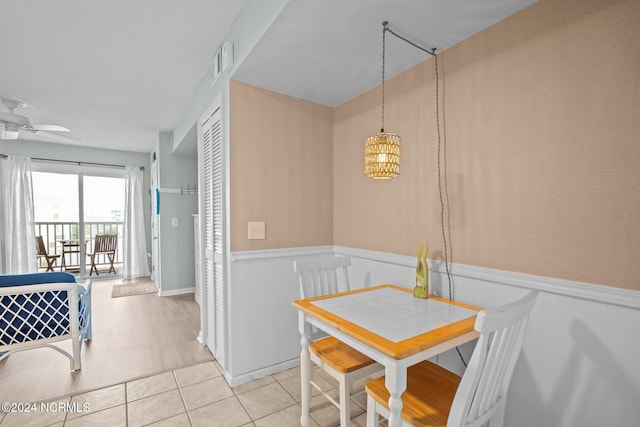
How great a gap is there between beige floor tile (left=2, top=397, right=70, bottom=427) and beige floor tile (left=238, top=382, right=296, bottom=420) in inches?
43.9

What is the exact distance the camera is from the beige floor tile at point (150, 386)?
6.72ft

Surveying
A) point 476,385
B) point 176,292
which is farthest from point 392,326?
point 176,292

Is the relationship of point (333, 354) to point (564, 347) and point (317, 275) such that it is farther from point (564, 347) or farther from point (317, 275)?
point (564, 347)

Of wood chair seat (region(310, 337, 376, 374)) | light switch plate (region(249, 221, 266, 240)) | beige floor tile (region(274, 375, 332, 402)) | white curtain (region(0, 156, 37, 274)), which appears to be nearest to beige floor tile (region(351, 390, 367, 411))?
beige floor tile (region(274, 375, 332, 402))

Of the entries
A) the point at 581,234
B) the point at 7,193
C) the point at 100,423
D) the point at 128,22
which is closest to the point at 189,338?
the point at 100,423

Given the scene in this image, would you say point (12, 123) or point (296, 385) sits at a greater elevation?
point (12, 123)

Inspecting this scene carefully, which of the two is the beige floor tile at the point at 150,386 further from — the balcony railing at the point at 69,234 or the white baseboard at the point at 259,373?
the balcony railing at the point at 69,234

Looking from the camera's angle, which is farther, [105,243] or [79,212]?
[105,243]

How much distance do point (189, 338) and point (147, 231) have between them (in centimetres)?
405

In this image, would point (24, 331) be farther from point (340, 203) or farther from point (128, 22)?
point (340, 203)

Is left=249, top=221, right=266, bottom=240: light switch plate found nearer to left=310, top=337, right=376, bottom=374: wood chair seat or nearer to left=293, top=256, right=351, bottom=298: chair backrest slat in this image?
left=293, top=256, right=351, bottom=298: chair backrest slat

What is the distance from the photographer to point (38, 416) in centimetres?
182

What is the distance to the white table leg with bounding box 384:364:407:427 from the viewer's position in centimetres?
107

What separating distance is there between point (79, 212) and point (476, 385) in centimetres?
708
